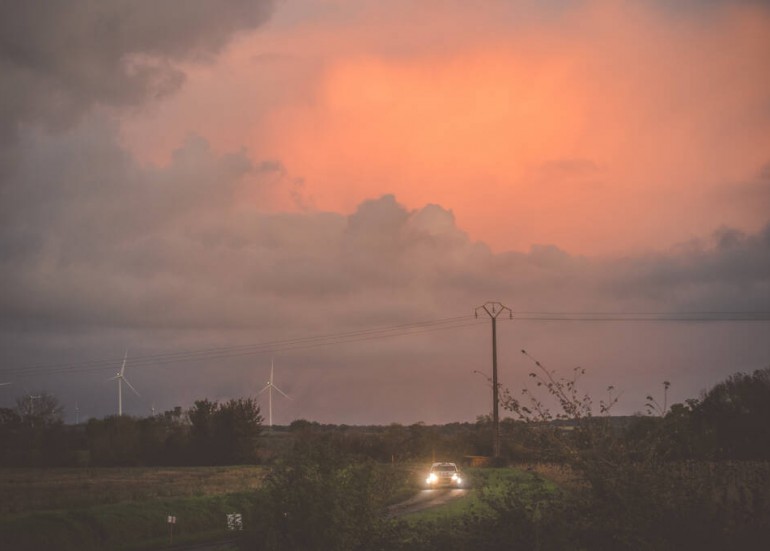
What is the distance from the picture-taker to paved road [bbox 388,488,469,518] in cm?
4142

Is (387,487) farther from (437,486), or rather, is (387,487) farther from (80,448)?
(80,448)

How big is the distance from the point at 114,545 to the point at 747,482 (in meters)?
28.3

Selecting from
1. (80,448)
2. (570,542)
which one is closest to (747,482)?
(570,542)

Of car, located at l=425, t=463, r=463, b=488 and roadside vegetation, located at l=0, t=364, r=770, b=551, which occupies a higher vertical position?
roadside vegetation, located at l=0, t=364, r=770, b=551

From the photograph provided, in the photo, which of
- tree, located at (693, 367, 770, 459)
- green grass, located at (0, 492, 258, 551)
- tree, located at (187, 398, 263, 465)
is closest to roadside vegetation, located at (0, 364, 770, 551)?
tree, located at (693, 367, 770, 459)

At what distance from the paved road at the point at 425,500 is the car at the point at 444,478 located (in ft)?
5.38

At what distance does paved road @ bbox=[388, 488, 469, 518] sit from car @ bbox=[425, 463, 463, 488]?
5.38 feet

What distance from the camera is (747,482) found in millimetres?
11180

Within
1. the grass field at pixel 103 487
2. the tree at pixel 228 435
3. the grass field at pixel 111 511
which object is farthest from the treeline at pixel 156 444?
the grass field at pixel 111 511

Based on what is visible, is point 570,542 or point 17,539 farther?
point 17,539

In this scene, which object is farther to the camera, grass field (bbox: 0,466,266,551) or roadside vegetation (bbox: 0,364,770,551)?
grass field (bbox: 0,466,266,551)

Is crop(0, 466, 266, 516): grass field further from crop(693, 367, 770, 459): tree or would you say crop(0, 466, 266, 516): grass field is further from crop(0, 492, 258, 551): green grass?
crop(693, 367, 770, 459): tree

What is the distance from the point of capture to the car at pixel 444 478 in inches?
2328

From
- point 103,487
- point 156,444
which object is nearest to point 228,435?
point 156,444
